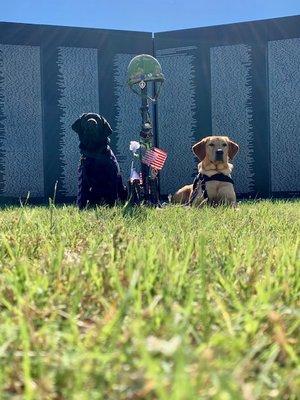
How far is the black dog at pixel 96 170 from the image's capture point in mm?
3846

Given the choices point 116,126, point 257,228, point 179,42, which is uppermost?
point 179,42

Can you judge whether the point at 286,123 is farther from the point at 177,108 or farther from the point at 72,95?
the point at 72,95

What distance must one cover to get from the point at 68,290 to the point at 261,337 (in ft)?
1.22

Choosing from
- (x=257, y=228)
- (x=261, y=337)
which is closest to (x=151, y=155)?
(x=257, y=228)

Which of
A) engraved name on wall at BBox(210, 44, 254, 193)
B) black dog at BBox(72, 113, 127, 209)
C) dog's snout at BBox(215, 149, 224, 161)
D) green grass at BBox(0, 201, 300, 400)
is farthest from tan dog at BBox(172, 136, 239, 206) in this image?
green grass at BBox(0, 201, 300, 400)

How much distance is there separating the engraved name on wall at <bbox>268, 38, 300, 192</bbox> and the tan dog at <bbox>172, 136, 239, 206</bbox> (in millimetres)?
2509

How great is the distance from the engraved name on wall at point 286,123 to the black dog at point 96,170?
3.60 metres

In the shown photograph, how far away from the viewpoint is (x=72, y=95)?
689cm

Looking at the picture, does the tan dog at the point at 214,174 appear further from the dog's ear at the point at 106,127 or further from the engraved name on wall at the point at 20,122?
the engraved name on wall at the point at 20,122

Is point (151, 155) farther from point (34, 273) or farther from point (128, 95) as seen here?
point (34, 273)

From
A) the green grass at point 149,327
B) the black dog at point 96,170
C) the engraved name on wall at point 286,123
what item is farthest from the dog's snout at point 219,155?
the green grass at point 149,327

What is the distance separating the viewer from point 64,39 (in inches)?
273

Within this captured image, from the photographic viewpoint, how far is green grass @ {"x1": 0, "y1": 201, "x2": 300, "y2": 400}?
571 mm

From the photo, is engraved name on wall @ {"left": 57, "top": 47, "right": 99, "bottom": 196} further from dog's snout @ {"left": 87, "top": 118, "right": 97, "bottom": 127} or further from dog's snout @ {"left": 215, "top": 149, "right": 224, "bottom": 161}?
dog's snout @ {"left": 87, "top": 118, "right": 97, "bottom": 127}
